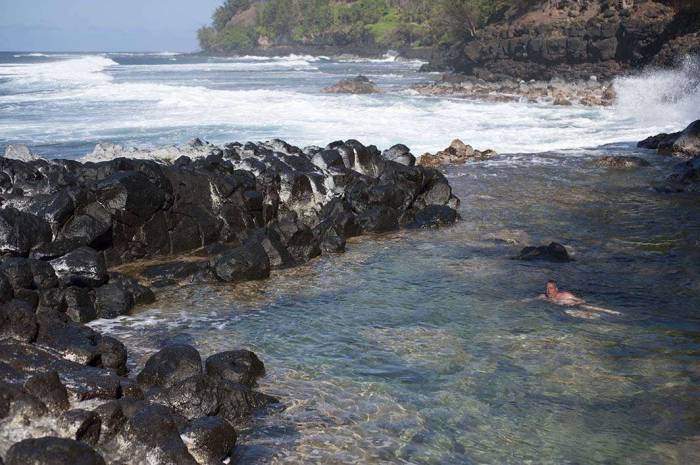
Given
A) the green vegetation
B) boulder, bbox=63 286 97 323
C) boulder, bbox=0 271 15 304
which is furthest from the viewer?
the green vegetation

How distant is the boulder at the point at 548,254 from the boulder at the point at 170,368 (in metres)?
5.97

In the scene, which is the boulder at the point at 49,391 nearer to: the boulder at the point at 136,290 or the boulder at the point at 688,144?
the boulder at the point at 136,290

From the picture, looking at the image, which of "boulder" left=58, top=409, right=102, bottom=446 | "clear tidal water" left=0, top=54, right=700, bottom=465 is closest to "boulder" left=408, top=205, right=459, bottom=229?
"clear tidal water" left=0, top=54, right=700, bottom=465

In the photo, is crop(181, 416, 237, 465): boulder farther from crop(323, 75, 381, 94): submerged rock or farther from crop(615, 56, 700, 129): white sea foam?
crop(323, 75, 381, 94): submerged rock

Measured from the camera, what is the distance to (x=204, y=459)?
602 cm

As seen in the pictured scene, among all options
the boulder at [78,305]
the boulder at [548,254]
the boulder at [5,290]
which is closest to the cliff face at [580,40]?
the boulder at [548,254]

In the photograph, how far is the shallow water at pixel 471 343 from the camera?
6.55 metres

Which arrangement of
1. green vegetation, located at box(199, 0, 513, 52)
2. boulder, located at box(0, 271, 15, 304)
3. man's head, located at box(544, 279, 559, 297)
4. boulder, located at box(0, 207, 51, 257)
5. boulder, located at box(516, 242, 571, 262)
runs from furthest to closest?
green vegetation, located at box(199, 0, 513, 52) → boulder, located at box(516, 242, 571, 262) → boulder, located at box(0, 207, 51, 257) → man's head, located at box(544, 279, 559, 297) → boulder, located at box(0, 271, 15, 304)

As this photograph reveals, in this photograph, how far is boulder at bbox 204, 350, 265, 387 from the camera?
297 inches

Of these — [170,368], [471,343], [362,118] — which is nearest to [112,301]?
[170,368]

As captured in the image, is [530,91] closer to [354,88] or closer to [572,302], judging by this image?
[354,88]

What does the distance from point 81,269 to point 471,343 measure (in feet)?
17.4

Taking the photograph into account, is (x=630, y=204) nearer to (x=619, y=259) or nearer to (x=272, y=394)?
(x=619, y=259)

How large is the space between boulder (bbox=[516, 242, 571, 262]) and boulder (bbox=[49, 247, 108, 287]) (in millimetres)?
5993
